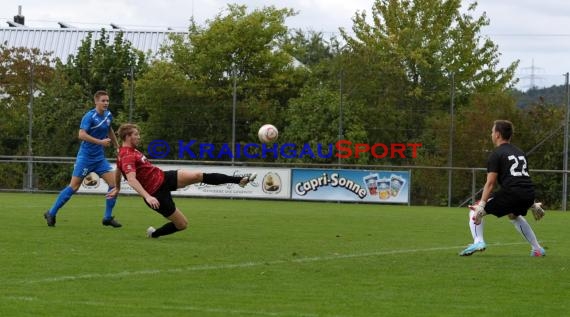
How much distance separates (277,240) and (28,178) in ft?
67.1

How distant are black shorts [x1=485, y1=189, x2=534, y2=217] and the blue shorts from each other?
6256mm

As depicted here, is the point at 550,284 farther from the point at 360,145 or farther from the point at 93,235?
the point at 360,145

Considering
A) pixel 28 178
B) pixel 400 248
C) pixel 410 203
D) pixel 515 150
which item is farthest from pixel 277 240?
pixel 28 178

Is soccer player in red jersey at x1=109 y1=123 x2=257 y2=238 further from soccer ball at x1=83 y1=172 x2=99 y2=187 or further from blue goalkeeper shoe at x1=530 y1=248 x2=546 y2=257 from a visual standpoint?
soccer ball at x1=83 y1=172 x2=99 y2=187

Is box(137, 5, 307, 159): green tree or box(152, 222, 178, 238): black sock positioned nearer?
box(152, 222, 178, 238): black sock

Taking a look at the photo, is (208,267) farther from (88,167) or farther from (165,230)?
(88,167)

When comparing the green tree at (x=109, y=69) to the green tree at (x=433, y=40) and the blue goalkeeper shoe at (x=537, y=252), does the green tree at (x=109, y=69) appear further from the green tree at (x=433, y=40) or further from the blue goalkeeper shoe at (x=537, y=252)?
the blue goalkeeper shoe at (x=537, y=252)

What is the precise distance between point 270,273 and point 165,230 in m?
3.93

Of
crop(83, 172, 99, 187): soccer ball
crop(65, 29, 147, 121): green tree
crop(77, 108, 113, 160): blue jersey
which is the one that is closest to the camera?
crop(77, 108, 113, 160): blue jersey

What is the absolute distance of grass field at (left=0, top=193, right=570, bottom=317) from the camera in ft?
25.0

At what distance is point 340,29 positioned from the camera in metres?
55.6

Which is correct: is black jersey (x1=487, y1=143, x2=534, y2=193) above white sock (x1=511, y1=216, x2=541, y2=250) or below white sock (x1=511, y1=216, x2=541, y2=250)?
above

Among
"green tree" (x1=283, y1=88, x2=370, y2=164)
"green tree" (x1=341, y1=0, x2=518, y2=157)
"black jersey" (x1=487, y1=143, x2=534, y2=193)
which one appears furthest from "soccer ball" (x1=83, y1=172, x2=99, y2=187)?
"black jersey" (x1=487, y1=143, x2=534, y2=193)

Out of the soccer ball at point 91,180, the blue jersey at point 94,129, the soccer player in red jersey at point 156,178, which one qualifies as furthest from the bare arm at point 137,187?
the soccer ball at point 91,180
